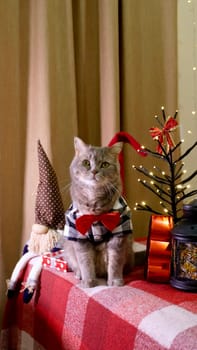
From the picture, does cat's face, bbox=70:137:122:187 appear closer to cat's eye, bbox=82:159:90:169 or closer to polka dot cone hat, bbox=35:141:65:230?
cat's eye, bbox=82:159:90:169

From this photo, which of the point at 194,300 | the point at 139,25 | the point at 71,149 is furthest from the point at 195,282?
the point at 139,25

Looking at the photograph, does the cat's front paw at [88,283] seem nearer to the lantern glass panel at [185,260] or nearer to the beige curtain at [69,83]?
the lantern glass panel at [185,260]

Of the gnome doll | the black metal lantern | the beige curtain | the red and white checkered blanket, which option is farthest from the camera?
the beige curtain

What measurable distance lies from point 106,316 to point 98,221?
0.22m

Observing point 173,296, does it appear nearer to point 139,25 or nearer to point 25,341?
point 25,341

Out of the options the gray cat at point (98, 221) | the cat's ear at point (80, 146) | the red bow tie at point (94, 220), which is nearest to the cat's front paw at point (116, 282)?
the gray cat at point (98, 221)

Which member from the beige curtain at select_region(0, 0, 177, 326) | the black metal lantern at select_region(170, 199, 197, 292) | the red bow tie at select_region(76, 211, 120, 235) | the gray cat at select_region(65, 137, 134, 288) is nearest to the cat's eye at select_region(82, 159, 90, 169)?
the gray cat at select_region(65, 137, 134, 288)

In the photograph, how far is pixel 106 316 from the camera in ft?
2.35

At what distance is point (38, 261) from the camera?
0.99 metres

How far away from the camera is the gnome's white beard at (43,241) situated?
1068 millimetres

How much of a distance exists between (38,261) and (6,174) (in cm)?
37

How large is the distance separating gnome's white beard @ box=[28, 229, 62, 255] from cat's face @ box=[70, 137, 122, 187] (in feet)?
0.86

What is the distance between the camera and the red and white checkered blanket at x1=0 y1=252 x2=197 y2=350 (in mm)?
615

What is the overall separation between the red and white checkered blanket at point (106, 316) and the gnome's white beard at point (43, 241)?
68 millimetres
